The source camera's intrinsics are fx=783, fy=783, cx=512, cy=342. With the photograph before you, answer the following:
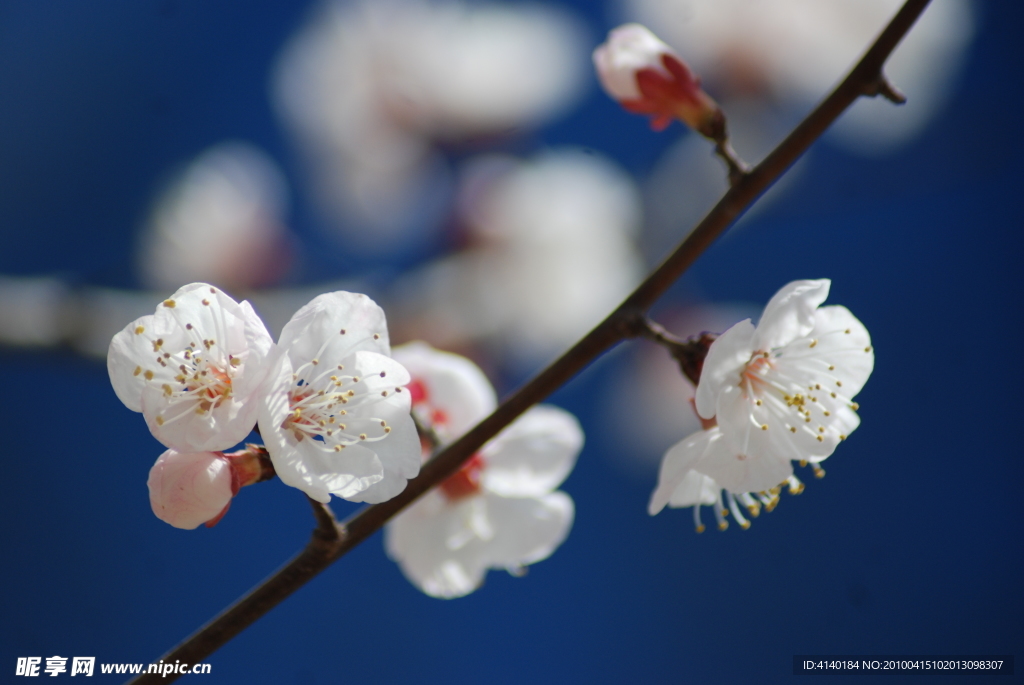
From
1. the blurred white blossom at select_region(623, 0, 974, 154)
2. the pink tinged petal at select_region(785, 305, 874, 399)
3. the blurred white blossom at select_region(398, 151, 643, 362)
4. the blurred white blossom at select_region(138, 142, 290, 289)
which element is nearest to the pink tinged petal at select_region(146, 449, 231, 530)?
the pink tinged petal at select_region(785, 305, 874, 399)

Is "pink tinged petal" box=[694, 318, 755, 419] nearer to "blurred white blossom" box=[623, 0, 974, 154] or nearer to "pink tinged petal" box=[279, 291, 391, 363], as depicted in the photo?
"pink tinged petal" box=[279, 291, 391, 363]

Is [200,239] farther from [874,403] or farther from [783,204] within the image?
[874,403]

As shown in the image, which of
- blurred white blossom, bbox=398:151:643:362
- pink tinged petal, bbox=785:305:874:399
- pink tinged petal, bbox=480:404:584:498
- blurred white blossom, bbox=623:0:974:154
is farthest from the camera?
blurred white blossom, bbox=398:151:643:362

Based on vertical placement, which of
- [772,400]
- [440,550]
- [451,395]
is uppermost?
[772,400]

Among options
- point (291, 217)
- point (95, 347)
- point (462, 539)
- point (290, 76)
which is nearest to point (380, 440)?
point (462, 539)

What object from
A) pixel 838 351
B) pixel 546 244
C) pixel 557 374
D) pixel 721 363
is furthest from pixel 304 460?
pixel 546 244

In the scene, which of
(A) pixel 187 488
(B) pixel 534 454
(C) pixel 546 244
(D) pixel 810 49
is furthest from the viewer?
(C) pixel 546 244

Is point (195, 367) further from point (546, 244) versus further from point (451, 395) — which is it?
point (546, 244)
